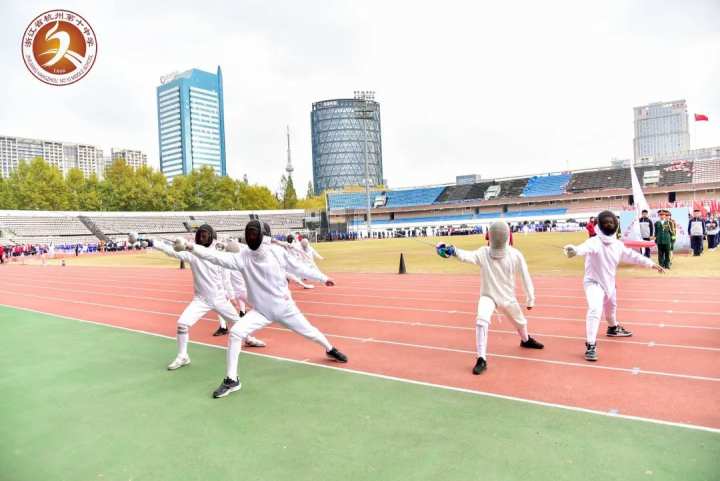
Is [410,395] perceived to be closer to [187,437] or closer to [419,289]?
[187,437]

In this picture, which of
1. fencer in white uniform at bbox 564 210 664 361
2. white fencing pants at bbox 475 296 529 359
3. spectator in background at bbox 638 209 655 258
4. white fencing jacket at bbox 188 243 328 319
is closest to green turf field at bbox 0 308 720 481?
white fencing jacket at bbox 188 243 328 319

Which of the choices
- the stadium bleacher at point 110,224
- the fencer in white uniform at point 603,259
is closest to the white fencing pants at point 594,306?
the fencer in white uniform at point 603,259

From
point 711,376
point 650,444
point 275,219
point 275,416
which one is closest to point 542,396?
point 650,444

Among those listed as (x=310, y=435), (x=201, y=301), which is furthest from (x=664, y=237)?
(x=310, y=435)

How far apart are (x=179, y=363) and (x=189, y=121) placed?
549 ft

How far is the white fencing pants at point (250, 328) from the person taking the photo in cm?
563

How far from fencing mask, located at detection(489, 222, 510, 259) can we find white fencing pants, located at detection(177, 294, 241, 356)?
355 cm

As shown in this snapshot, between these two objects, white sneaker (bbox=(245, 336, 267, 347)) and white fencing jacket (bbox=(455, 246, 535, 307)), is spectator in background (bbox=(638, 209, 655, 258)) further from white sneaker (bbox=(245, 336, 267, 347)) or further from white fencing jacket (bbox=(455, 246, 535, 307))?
white sneaker (bbox=(245, 336, 267, 347))

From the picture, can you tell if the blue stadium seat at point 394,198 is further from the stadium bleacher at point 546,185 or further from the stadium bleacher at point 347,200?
the stadium bleacher at point 546,185

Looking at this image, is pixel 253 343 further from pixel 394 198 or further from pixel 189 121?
pixel 189 121

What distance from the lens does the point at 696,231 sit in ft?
63.3

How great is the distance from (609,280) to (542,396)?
2491mm

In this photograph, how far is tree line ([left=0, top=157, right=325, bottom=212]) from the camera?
68375 millimetres

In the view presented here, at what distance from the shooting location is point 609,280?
6820 mm
